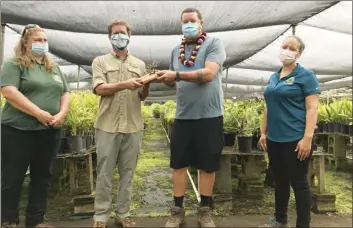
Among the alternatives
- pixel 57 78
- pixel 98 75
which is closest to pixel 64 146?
pixel 57 78

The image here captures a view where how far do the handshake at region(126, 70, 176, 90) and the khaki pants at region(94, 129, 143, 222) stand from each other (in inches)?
13.7

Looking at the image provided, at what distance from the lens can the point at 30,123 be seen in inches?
79.4

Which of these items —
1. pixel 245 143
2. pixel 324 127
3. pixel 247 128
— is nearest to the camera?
pixel 245 143

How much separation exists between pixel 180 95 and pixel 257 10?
222 cm

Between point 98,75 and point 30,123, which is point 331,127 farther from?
point 30,123

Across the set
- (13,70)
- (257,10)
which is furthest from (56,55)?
(13,70)

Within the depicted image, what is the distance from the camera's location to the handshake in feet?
6.64

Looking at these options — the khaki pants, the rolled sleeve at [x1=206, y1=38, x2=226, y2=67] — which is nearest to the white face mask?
the rolled sleeve at [x1=206, y1=38, x2=226, y2=67]

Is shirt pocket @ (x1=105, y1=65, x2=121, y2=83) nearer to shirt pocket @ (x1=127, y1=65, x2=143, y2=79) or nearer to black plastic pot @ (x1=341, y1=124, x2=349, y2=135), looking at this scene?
shirt pocket @ (x1=127, y1=65, x2=143, y2=79)

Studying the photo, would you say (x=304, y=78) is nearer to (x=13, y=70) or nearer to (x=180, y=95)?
(x=180, y=95)

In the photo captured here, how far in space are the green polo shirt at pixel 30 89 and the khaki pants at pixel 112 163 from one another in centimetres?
36

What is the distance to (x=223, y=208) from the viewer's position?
2.77m

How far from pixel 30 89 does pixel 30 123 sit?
209 millimetres

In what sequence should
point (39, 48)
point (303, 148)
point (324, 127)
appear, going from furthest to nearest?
point (324, 127), point (39, 48), point (303, 148)
